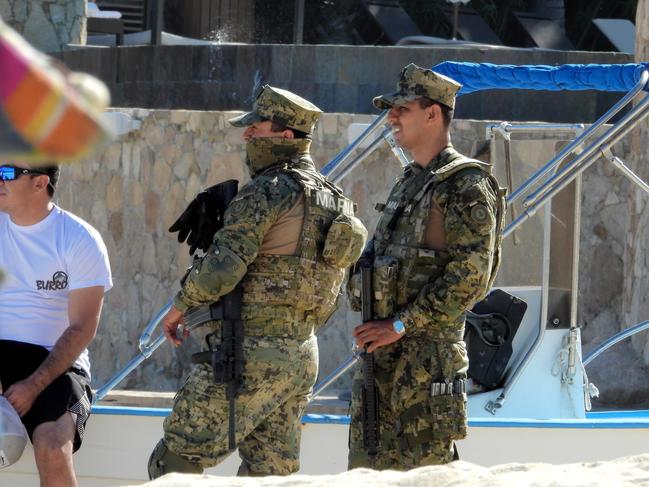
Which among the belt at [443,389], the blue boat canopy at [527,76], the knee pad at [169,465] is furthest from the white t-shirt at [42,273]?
the blue boat canopy at [527,76]

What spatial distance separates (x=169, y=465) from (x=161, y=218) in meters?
5.86

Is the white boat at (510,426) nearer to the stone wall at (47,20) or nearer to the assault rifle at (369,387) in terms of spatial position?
the assault rifle at (369,387)

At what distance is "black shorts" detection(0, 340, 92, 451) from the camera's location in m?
4.51

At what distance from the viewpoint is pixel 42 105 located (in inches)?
55.7

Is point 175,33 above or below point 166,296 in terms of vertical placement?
above

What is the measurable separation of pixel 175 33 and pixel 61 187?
5.70 metres

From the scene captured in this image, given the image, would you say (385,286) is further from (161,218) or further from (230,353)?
(161,218)

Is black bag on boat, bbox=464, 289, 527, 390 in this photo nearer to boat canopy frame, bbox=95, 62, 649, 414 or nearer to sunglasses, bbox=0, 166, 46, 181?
boat canopy frame, bbox=95, 62, 649, 414

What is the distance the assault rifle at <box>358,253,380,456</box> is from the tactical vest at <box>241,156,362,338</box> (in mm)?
151

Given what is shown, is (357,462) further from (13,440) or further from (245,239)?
(13,440)

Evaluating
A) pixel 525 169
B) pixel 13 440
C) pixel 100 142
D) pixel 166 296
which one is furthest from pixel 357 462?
pixel 166 296

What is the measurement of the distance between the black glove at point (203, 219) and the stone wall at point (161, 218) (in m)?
5.25

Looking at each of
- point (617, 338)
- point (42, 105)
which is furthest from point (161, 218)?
point (42, 105)

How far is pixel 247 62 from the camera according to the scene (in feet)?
39.2
